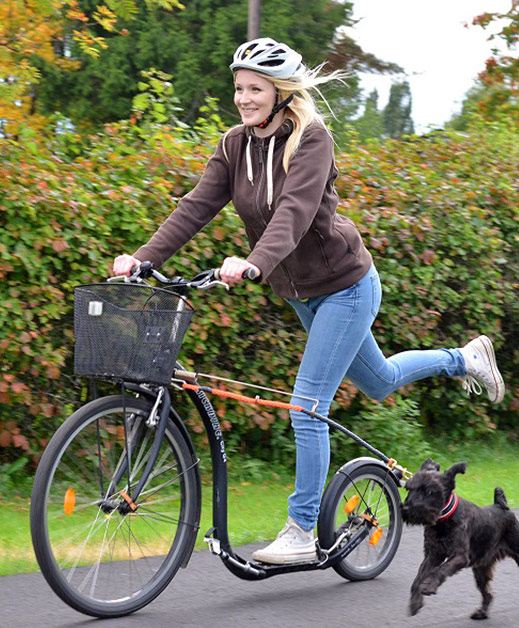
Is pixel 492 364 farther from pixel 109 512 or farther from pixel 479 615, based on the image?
pixel 109 512

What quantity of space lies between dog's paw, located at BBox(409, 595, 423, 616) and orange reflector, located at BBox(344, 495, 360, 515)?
721 mm


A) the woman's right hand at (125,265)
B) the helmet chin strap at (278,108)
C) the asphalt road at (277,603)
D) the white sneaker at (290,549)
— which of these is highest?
the helmet chin strap at (278,108)

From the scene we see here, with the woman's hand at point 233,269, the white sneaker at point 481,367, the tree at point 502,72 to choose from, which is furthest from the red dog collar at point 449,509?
the tree at point 502,72

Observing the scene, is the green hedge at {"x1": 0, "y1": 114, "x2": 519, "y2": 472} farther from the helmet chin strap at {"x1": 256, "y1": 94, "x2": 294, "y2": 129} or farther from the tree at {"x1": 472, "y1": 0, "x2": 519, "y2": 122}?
the tree at {"x1": 472, "y1": 0, "x2": 519, "y2": 122}

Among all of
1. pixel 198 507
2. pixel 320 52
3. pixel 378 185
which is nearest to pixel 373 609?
pixel 198 507

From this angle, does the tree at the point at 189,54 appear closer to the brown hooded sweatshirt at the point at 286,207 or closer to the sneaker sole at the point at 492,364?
the sneaker sole at the point at 492,364

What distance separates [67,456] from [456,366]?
218 cm

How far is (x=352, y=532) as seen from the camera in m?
4.56

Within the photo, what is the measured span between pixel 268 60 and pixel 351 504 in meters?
2.03

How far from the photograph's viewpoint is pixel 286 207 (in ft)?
12.7

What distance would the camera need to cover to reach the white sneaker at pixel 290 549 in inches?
165

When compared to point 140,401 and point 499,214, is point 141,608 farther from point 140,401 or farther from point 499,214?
point 499,214

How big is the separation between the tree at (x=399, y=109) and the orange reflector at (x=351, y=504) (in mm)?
47821

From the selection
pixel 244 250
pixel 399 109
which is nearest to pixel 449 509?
pixel 244 250
